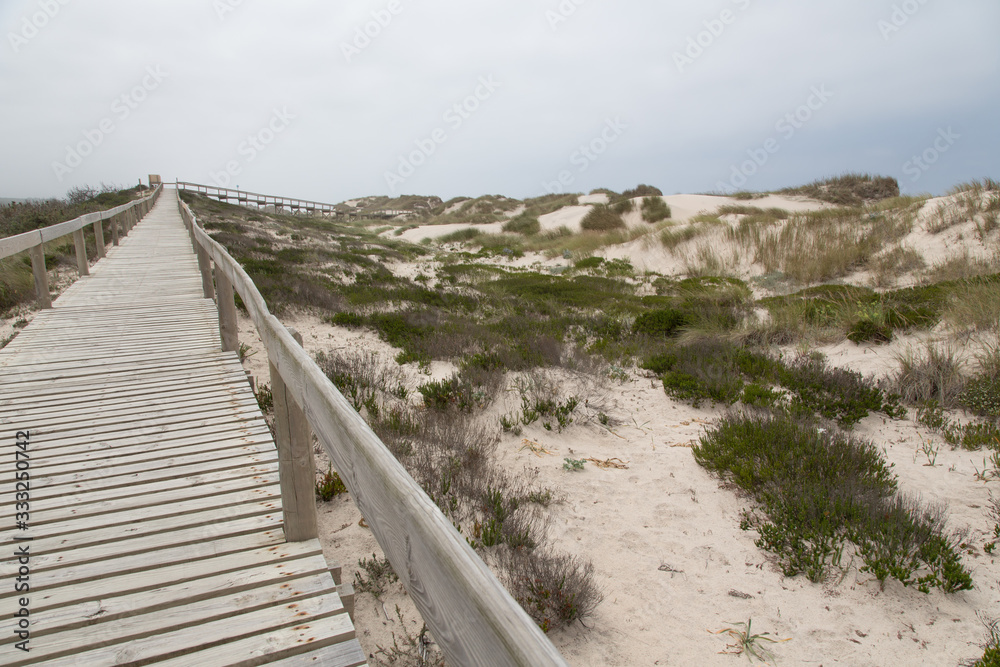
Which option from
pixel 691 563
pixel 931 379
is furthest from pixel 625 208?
pixel 691 563

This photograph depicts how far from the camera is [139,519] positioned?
7.99 ft

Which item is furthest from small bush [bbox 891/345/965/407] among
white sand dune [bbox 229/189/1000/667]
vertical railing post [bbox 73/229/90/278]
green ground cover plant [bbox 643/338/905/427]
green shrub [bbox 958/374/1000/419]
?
vertical railing post [bbox 73/229/90/278]

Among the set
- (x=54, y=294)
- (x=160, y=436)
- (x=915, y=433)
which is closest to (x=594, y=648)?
(x=160, y=436)

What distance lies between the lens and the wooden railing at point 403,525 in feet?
2.49

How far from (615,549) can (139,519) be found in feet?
9.01

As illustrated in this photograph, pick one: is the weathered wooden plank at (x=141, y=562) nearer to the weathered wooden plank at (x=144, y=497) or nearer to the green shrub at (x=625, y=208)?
the weathered wooden plank at (x=144, y=497)

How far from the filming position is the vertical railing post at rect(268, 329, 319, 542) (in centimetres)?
220

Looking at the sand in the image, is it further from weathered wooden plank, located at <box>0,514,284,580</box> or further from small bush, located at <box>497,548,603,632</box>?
weathered wooden plank, located at <box>0,514,284,580</box>

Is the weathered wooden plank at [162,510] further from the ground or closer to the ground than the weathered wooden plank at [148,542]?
further from the ground

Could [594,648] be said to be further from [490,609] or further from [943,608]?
[490,609]

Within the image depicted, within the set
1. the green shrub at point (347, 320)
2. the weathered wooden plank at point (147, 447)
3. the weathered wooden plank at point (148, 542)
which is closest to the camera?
the weathered wooden plank at point (148, 542)

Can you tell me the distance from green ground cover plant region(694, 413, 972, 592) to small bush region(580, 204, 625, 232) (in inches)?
838

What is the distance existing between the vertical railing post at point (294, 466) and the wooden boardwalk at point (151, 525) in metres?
0.10

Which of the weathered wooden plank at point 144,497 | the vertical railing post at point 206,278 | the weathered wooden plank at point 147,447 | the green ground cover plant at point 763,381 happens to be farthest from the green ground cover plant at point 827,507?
the vertical railing post at point 206,278
